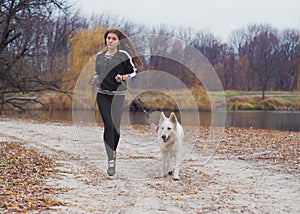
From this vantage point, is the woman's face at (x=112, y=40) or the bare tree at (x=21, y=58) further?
the bare tree at (x=21, y=58)

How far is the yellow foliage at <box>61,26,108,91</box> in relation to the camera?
29812mm

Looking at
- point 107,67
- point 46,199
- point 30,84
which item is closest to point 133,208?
point 46,199

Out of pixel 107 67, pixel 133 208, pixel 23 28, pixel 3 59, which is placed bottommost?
pixel 133 208

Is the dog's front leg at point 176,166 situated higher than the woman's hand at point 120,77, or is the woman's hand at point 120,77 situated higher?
the woman's hand at point 120,77

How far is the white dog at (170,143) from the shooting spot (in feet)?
23.0

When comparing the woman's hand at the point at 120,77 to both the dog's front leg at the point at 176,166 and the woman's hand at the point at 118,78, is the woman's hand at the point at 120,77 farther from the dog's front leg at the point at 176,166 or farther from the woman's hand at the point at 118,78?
the dog's front leg at the point at 176,166

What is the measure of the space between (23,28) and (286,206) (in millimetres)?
23005

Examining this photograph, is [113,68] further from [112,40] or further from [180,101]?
[180,101]

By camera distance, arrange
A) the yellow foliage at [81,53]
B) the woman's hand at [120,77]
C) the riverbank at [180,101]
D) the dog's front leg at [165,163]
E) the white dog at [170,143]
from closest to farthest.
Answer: the woman's hand at [120,77]
the white dog at [170,143]
the dog's front leg at [165,163]
the riverbank at [180,101]
the yellow foliage at [81,53]

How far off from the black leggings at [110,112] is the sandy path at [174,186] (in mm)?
611

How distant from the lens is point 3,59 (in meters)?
24.8

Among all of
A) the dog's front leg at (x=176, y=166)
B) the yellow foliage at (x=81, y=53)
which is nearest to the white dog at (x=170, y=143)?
the dog's front leg at (x=176, y=166)

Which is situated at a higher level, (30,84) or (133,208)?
(30,84)

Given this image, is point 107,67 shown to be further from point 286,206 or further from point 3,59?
point 3,59
